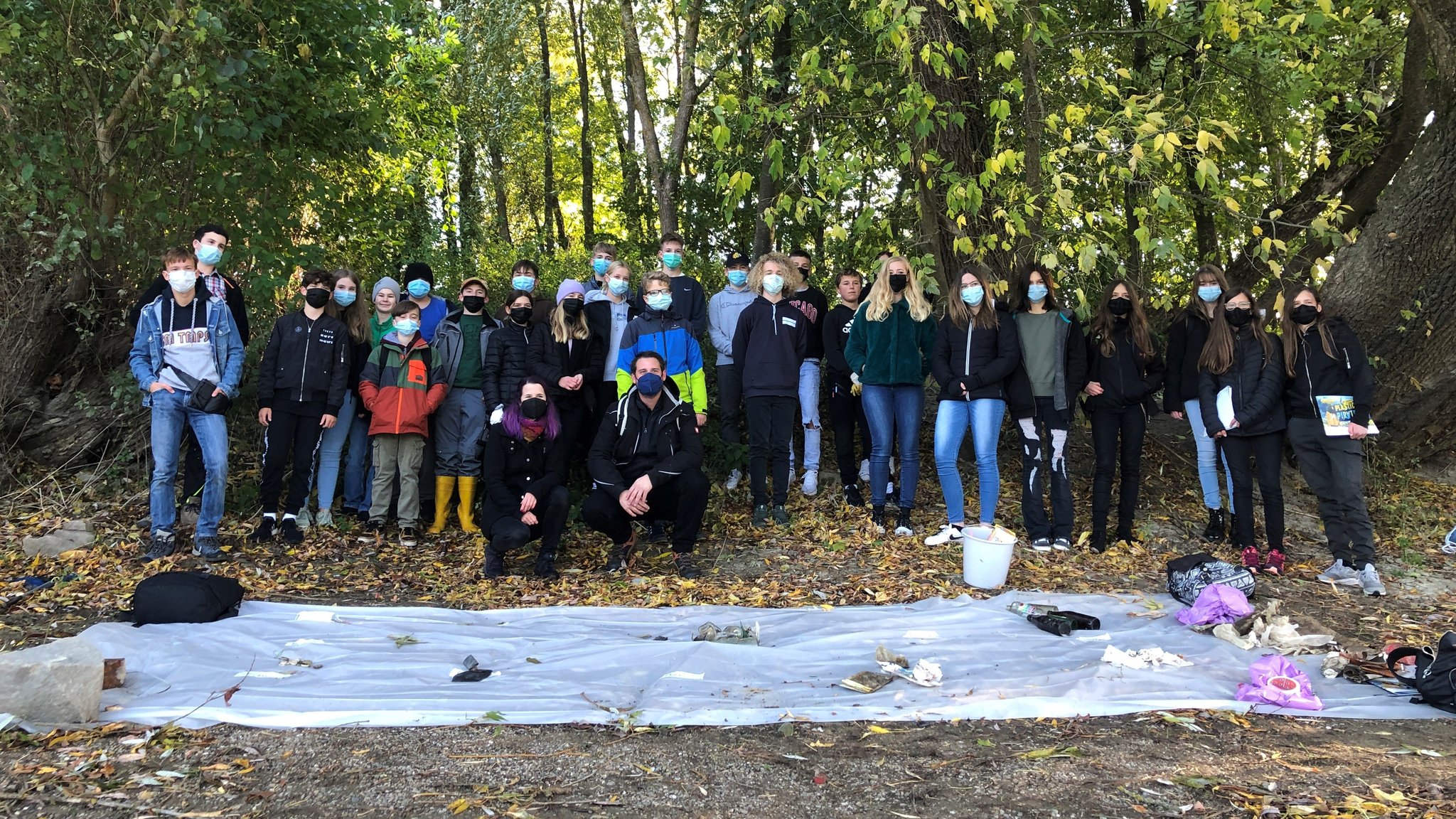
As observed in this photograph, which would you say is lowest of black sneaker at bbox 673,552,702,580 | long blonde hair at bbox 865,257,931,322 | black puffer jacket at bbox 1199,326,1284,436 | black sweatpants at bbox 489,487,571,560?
black sneaker at bbox 673,552,702,580

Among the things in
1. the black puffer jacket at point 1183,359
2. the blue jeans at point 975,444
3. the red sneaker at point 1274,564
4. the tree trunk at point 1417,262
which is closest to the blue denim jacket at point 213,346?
the blue jeans at point 975,444

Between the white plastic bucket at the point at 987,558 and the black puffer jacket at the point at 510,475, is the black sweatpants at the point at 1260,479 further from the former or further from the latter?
the black puffer jacket at the point at 510,475

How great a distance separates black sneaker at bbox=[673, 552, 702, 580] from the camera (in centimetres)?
637

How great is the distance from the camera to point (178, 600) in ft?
15.9

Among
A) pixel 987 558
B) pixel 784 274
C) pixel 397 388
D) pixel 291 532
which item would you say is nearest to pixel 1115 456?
pixel 987 558

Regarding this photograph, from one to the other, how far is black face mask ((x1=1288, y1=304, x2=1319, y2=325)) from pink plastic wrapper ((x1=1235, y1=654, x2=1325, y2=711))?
10.3 feet

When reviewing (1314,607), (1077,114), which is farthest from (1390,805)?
(1077,114)

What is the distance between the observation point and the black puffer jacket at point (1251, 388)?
21.4ft

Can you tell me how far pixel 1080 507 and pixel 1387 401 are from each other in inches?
110

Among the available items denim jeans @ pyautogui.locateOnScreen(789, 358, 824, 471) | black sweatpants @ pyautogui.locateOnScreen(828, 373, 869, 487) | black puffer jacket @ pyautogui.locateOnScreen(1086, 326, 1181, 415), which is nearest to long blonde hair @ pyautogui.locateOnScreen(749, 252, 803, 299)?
denim jeans @ pyautogui.locateOnScreen(789, 358, 824, 471)

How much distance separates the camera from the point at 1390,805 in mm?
3029

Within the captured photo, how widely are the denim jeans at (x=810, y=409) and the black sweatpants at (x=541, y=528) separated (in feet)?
6.95

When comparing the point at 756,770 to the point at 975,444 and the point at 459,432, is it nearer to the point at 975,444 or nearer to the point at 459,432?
the point at 975,444

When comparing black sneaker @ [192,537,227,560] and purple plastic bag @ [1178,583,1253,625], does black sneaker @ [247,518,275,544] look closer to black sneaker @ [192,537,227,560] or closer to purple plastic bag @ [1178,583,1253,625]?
black sneaker @ [192,537,227,560]
